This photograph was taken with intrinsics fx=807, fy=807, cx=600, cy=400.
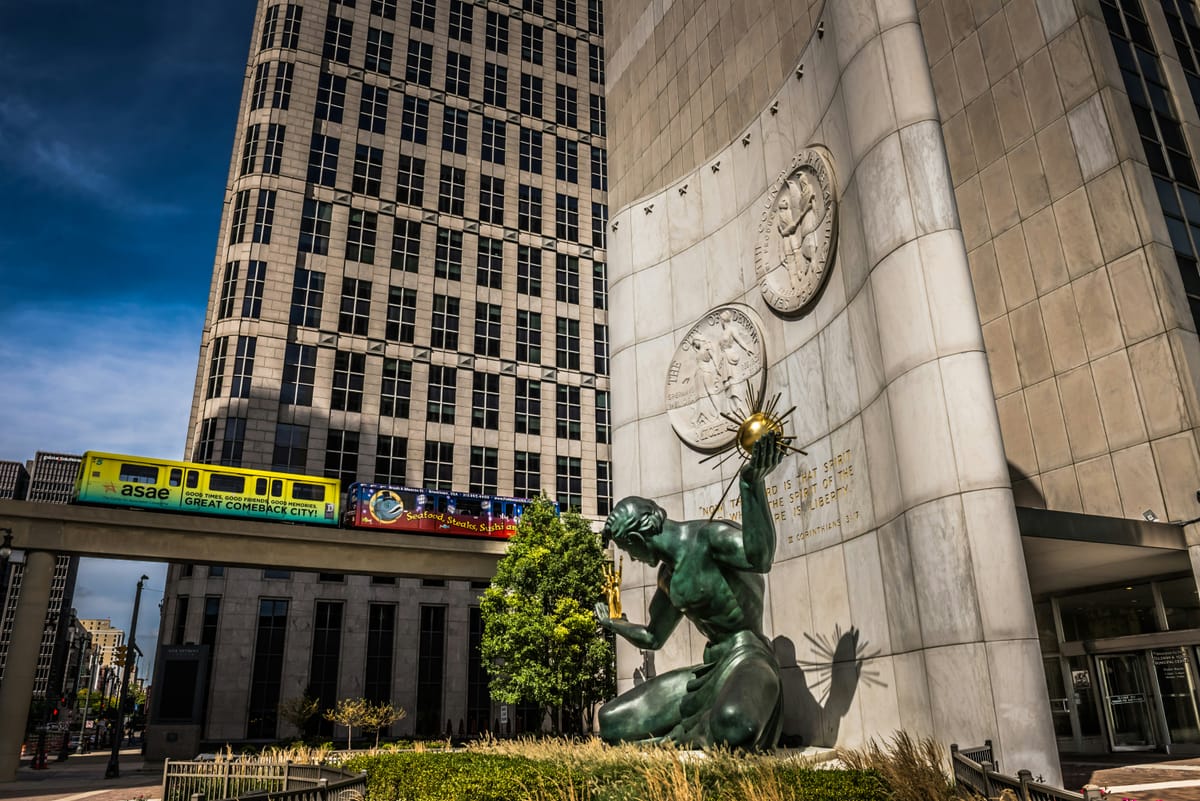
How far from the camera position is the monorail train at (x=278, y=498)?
1259 inches

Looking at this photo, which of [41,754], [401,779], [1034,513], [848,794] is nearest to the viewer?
[848,794]

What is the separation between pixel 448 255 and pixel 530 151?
13037 mm

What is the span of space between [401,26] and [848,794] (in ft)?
228

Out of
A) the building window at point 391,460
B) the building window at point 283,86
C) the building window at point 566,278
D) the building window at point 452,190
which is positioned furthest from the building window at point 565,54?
the building window at point 391,460

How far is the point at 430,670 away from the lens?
174ft

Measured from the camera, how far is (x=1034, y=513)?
599 inches

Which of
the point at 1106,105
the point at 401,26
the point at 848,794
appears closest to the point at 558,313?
the point at 401,26

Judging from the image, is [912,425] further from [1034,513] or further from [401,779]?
[401,779]

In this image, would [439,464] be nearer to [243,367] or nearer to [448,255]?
[243,367]

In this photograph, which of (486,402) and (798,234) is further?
(486,402)

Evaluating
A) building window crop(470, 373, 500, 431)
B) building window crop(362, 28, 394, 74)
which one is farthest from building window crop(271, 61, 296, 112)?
building window crop(470, 373, 500, 431)

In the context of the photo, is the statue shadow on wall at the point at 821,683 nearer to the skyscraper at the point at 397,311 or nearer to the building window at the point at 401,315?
the skyscraper at the point at 397,311

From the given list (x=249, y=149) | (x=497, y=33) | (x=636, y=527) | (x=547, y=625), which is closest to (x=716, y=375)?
(x=636, y=527)

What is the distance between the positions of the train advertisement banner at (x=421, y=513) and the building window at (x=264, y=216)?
24.2 m
